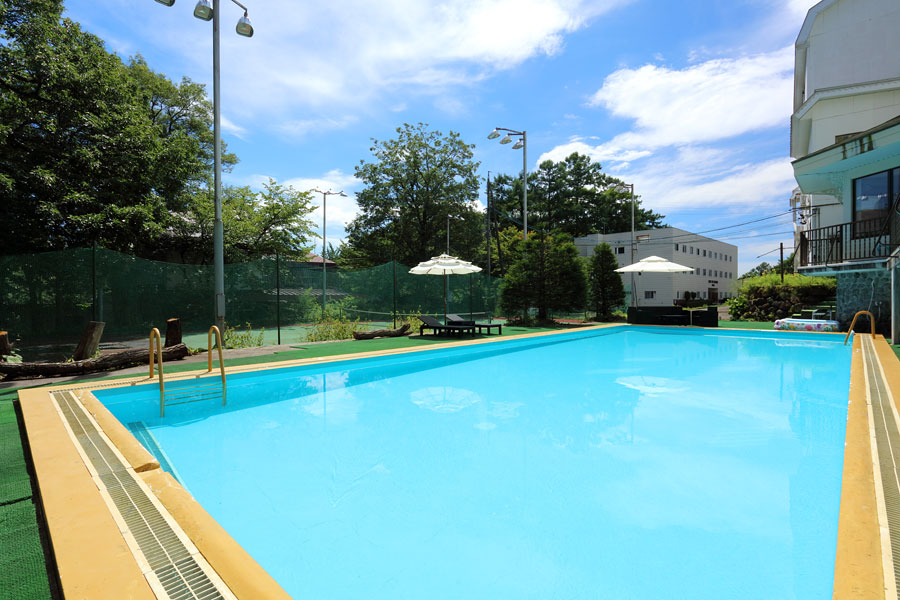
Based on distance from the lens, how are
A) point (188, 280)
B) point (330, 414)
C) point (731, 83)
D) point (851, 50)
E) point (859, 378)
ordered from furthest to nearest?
point (851, 50)
point (731, 83)
point (188, 280)
point (859, 378)
point (330, 414)

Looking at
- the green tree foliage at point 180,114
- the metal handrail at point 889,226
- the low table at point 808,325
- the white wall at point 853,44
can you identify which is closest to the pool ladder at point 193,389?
the green tree foliage at point 180,114

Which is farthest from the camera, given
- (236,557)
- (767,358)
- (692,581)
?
(767,358)

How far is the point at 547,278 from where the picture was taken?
54.3 ft

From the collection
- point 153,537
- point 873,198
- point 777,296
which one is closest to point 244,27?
point 153,537

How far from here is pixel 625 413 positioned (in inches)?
211

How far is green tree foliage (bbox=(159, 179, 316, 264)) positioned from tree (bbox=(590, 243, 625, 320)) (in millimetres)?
13786

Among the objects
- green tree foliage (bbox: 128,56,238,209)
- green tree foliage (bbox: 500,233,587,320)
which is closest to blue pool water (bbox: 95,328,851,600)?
green tree foliage (bbox: 500,233,587,320)

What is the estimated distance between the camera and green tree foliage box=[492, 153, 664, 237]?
1727 inches

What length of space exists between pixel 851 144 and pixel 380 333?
14.0 metres

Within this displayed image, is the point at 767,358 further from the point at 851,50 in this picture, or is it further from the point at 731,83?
the point at 851,50

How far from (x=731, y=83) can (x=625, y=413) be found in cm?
1429

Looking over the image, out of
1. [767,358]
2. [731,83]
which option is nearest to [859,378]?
[767,358]

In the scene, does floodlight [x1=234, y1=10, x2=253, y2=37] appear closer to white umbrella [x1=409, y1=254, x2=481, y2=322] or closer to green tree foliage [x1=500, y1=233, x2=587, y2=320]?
white umbrella [x1=409, y1=254, x2=481, y2=322]

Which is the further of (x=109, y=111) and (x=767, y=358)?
(x=109, y=111)
